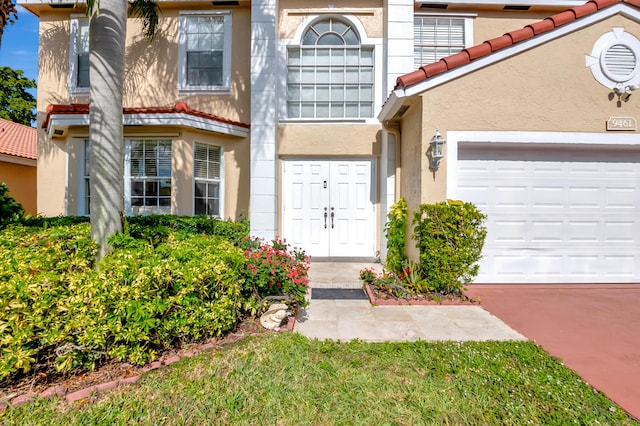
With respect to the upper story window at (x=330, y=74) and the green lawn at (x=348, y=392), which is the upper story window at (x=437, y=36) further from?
the green lawn at (x=348, y=392)

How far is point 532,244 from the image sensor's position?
6.08m

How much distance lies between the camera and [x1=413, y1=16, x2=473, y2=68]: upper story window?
8.46 m

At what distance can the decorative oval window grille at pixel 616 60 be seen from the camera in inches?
215

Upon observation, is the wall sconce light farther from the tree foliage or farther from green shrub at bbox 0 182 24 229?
the tree foliage

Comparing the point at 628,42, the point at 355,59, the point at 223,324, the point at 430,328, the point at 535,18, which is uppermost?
the point at 535,18

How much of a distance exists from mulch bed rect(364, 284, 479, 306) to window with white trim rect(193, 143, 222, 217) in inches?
209

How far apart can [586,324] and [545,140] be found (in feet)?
10.6

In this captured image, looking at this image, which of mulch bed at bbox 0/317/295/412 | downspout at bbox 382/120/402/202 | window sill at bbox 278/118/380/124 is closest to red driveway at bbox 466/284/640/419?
downspout at bbox 382/120/402/202

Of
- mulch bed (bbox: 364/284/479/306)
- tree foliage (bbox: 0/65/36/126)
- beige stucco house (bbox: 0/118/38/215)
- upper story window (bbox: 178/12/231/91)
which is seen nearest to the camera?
mulch bed (bbox: 364/284/479/306)

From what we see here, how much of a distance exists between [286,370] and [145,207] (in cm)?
678

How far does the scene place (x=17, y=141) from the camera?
1251 cm

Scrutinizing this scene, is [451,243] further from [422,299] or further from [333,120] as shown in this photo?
[333,120]

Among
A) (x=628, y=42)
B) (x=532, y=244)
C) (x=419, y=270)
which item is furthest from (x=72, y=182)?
(x=628, y=42)

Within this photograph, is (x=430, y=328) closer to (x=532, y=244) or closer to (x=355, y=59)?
→ (x=532, y=244)
